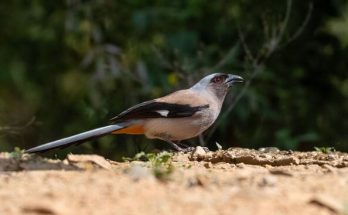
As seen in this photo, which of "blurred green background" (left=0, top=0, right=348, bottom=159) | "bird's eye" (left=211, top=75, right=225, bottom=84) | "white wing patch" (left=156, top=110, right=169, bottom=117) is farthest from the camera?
"blurred green background" (left=0, top=0, right=348, bottom=159)

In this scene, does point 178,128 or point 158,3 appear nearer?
point 178,128

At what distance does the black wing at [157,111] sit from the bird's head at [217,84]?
671mm

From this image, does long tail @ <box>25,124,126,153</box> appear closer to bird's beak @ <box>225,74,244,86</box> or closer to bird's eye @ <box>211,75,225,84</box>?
bird's eye @ <box>211,75,225,84</box>

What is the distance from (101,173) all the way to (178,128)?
3251 mm

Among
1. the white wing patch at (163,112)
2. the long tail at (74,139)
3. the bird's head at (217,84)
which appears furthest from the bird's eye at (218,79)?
the long tail at (74,139)

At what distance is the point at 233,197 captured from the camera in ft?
16.4

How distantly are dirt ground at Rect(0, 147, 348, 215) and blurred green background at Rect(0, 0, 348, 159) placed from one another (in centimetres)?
525

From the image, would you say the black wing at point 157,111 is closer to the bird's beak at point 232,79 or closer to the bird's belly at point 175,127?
the bird's belly at point 175,127

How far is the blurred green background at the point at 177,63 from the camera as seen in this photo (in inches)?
481

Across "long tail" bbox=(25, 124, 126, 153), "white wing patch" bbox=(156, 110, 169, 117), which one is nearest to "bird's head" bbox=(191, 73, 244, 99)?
"white wing patch" bbox=(156, 110, 169, 117)

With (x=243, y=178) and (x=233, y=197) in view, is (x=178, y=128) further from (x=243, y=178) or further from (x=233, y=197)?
(x=233, y=197)

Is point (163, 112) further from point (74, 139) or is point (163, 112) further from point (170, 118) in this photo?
point (74, 139)

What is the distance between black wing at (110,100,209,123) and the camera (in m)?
8.80

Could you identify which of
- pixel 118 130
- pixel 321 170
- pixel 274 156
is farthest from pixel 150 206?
pixel 118 130
